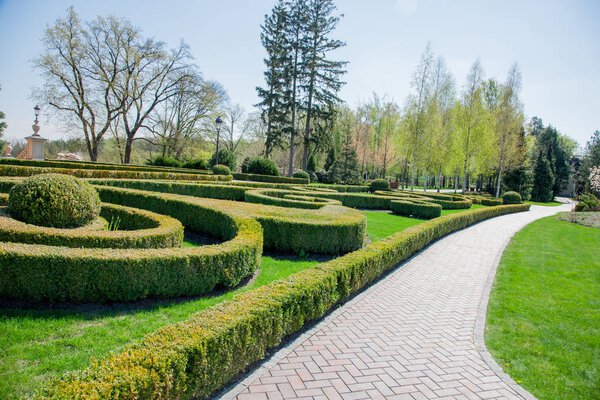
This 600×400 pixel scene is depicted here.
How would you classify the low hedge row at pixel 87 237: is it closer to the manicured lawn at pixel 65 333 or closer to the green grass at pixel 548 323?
the manicured lawn at pixel 65 333

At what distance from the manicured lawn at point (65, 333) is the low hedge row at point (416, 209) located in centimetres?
1374

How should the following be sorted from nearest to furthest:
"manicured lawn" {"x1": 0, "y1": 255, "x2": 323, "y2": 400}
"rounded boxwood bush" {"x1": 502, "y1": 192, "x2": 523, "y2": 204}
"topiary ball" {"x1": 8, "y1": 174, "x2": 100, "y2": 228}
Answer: "manicured lawn" {"x1": 0, "y1": 255, "x2": 323, "y2": 400}, "topiary ball" {"x1": 8, "y1": 174, "x2": 100, "y2": 228}, "rounded boxwood bush" {"x1": 502, "y1": 192, "x2": 523, "y2": 204}

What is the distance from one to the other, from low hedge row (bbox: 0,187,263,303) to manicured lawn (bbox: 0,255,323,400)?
0.60ft

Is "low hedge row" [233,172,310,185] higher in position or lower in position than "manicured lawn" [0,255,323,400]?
higher

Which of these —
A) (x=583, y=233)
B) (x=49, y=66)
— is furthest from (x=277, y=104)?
(x=583, y=233)

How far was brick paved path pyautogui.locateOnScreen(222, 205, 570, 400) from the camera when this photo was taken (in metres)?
3.56

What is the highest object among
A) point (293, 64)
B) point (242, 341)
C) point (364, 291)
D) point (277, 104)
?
point (293, 64)

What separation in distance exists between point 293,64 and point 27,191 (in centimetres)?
2829

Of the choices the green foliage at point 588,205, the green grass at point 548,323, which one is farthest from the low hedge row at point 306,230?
the green foliage at point 588,205

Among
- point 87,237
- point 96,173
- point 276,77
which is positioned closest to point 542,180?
point 276,77

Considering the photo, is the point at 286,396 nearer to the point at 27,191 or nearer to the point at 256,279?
the point at 256,279

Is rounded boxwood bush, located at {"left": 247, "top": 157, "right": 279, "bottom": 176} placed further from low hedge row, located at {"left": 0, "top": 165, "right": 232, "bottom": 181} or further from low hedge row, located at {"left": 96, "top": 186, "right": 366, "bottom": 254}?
low hedge row, located at {"left": 96, "top": 186, "right": 366, "bottom": 254}

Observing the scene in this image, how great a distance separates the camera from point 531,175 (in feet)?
138

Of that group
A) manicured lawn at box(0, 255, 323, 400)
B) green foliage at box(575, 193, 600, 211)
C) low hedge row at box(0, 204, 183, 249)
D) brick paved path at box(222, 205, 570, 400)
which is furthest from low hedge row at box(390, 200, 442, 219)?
green foliage at box(575, 193, 600, 211)
